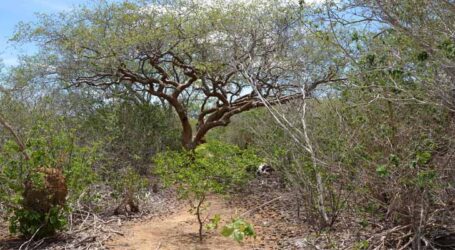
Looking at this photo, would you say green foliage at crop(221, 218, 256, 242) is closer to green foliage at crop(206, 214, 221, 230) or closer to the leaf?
the leaf

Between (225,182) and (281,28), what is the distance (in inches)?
172

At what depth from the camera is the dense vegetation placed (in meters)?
4.57

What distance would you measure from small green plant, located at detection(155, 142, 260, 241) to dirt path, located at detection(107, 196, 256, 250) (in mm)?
229

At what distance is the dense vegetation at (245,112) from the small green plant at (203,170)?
1.5 inches

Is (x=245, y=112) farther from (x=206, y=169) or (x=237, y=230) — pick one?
(x=237, y=230)

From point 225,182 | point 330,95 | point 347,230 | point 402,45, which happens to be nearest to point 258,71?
point 225,182

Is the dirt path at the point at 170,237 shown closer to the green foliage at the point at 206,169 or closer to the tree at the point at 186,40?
the green foliage at the point at 206,169

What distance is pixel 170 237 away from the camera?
7.48 metres

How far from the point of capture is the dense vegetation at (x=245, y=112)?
4.57 metres

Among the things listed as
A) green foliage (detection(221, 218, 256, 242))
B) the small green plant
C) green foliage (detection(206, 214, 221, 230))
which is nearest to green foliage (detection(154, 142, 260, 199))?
the small green plant

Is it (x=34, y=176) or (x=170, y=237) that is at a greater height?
(x=34, y=176)

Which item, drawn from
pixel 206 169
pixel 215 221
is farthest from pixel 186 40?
pixel 215 221

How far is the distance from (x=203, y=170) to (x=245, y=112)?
21.7 feet

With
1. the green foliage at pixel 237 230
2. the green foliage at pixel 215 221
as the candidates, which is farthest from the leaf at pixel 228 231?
the green foliage at pixel 215 221
